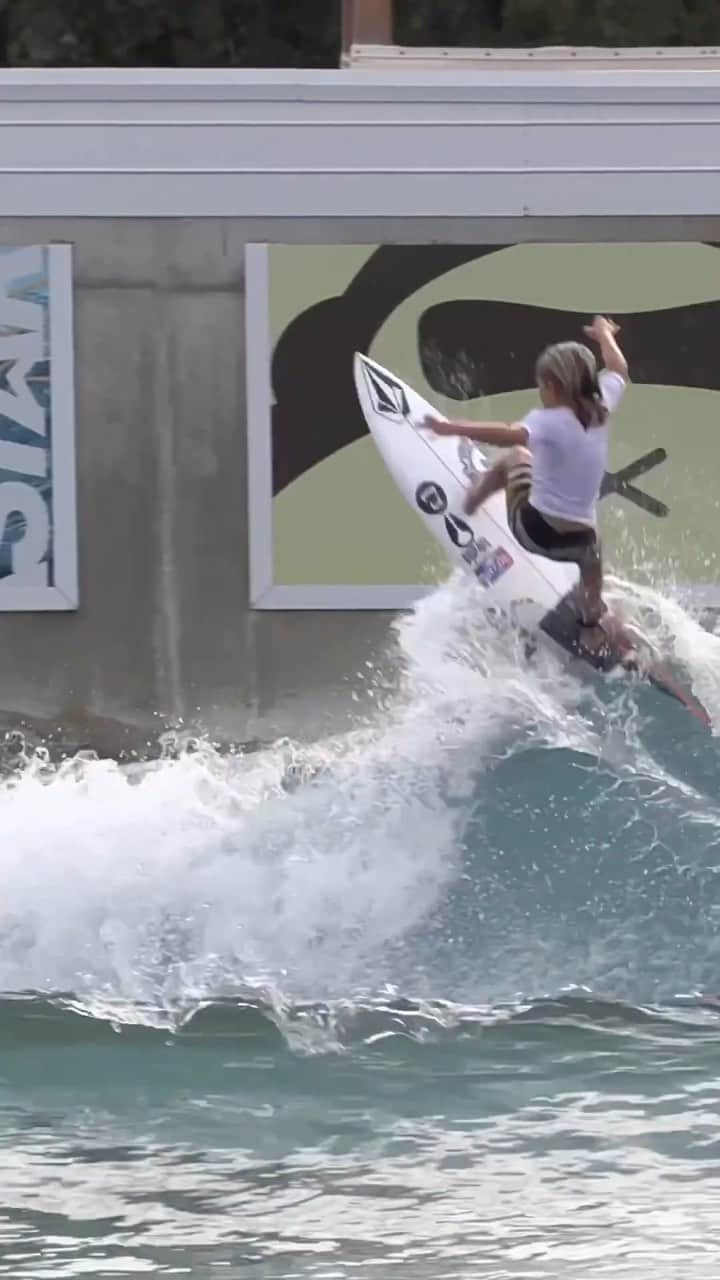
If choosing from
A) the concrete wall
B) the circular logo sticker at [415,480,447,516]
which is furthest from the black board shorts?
the concrete wall

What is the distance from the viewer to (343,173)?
1305cm

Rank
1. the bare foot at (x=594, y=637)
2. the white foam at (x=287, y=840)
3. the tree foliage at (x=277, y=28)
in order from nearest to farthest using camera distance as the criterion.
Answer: the white foam at (x=287, y=840)
the bare foot at (x=594, y=637)
the tree foliage at (x=277, y=28)

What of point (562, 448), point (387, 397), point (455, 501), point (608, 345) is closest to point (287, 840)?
point (562, 448)

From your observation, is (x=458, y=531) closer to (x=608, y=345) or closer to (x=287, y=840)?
(x=608, y=345)

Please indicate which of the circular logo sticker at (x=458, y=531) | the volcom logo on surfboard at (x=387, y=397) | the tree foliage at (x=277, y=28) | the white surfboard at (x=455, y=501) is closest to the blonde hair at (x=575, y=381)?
the white surfboard at (x=455, y=501)

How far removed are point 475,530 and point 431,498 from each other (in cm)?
→ 45

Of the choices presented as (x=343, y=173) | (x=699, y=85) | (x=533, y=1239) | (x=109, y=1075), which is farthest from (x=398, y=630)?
(x=533, y=1239)

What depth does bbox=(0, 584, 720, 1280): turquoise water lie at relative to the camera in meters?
5.68

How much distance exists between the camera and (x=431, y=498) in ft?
34.3

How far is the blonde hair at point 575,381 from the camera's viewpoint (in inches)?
353

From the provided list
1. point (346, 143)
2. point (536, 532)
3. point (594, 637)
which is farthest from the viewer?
point (346, 143)

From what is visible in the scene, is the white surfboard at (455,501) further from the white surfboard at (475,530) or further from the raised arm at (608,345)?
the raised arm at (608,345)

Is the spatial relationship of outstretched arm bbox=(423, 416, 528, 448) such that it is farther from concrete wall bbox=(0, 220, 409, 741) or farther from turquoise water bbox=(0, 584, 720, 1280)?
concrete wall bbox=(0, 220, 409, 741)

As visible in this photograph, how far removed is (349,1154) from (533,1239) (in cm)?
82
